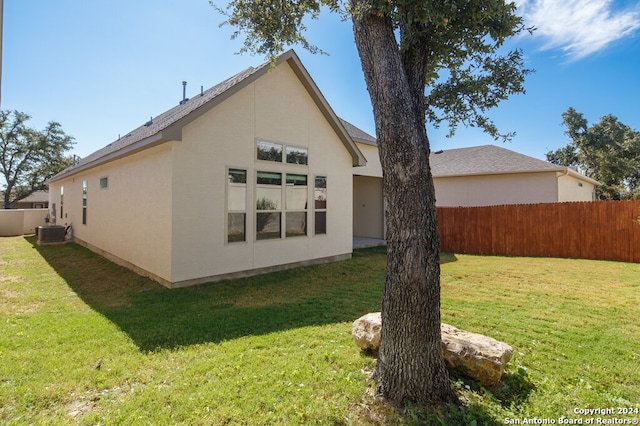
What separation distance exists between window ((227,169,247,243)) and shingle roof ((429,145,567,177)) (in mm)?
12995

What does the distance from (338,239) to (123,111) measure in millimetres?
12169

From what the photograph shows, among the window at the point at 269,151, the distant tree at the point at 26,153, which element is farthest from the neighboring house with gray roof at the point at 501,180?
the distant tree at the point at 26,153

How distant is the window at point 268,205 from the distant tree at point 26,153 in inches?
1383

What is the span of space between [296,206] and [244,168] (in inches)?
80.4

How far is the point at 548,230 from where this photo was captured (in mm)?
12141

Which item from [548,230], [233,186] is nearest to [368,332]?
[233,186]

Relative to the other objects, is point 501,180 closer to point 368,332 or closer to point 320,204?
point 320,204

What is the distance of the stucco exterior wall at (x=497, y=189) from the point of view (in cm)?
1500

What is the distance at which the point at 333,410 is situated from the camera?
2811mm

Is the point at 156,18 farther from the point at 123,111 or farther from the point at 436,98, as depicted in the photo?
the point at 123,111

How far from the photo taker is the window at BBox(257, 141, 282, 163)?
8664mm

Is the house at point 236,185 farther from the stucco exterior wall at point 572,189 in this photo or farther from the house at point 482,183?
the stucco exterior wall at point 572,189

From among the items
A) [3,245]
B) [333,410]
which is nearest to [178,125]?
[333,410]

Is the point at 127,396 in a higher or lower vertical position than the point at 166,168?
lower
